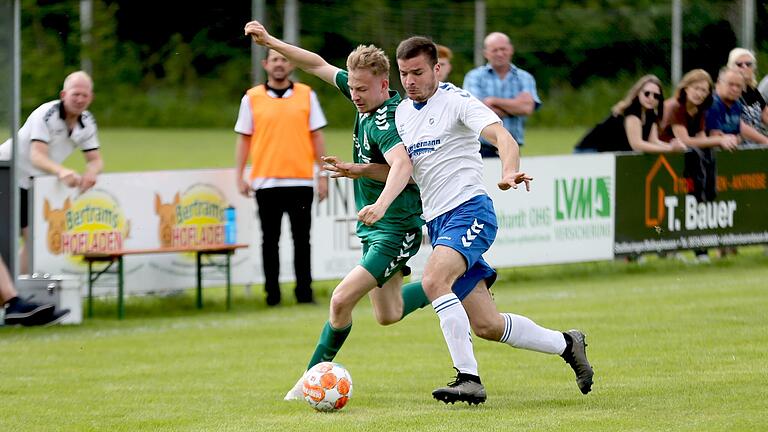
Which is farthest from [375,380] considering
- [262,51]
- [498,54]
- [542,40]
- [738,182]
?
[542,40]

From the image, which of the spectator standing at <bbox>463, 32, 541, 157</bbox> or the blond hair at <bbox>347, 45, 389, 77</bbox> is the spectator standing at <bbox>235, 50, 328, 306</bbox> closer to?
the spectator standing at <bbox>463, 32, 541, 157</bbox>

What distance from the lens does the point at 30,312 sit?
10.2 meters

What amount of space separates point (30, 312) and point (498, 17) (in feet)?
91.7

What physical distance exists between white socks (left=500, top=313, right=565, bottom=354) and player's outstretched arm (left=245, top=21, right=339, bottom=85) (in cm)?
174

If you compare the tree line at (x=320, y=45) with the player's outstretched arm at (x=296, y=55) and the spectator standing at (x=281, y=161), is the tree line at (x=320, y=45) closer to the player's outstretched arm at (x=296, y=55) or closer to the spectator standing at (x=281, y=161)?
the spectator standing at (x=281, y=161)

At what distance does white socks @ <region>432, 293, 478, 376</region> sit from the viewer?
743 centimetres

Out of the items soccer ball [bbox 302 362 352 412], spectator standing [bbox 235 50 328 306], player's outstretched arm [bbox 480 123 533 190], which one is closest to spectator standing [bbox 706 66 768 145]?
spectator standing [bbox 235 50 328 306]

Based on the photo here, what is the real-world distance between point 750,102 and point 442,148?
940 cm

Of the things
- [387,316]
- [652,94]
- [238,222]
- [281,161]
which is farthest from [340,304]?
[652,94]

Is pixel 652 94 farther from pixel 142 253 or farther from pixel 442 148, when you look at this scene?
pixel 442 148

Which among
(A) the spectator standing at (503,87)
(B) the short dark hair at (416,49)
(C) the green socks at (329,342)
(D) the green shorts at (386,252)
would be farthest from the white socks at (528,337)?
(A) the spectator standing at (503,87)

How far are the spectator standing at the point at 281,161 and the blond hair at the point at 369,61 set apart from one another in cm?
478

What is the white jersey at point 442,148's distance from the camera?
25.1 feet

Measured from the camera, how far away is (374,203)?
775 centimetres
